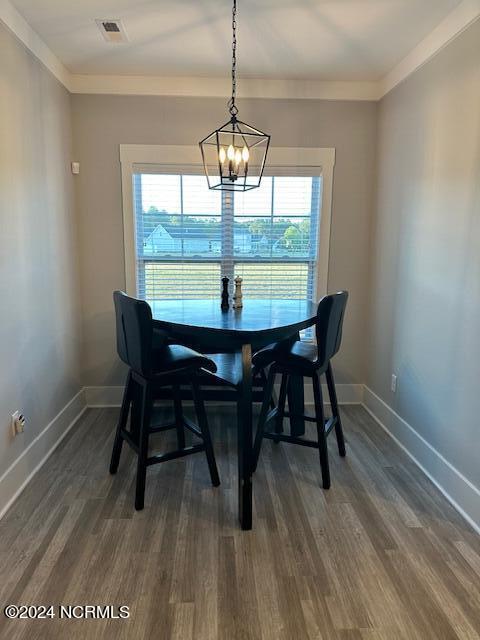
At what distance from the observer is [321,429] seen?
2.25 m

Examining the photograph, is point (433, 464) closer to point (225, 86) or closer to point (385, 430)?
point (385, 430)

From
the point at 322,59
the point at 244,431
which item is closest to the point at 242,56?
the point at 322,59

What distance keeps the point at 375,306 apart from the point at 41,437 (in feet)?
8.44

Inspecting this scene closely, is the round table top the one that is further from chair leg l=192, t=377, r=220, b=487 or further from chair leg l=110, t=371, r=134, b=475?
chair leg l=110, t=371, r=134, b=475

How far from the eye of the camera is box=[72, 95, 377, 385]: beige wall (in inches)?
121

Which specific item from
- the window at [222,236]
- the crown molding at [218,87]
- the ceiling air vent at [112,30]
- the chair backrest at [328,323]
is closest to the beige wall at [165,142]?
the crown molding at [218,87]

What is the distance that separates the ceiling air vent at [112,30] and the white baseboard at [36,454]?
8.02 feet

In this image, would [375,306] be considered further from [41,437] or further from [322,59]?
[41,437]

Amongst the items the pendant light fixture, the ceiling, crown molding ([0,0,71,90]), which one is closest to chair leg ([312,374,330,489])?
the pendant light fixture

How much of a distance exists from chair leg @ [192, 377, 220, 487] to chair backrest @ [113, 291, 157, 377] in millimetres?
331

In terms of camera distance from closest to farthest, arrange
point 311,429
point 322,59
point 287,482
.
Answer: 1. point 287,482
2. point 322,59
3. point 311,429

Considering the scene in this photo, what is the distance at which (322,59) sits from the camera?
2717 mm

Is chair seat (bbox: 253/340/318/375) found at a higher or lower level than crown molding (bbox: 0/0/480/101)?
lower

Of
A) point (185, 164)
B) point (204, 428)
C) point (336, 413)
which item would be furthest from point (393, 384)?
point (185, 164)
